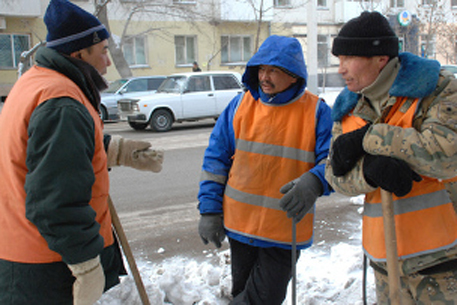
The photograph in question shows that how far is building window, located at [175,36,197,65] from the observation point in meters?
26.0

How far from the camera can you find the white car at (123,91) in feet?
51.3

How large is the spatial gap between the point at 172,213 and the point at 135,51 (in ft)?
68.4

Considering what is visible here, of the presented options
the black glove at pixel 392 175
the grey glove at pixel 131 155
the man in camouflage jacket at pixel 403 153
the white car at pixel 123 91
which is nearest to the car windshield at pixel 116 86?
the white car at pixel 123 91

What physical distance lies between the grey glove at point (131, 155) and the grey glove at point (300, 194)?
0.80 meters

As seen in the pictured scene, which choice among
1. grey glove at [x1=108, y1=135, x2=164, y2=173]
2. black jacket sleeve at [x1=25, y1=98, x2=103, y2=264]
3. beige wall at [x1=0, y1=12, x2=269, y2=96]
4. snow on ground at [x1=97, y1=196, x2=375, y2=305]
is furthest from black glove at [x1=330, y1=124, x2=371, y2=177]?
beige wall at [x1=0, y1=12, x2=269, y2=96]

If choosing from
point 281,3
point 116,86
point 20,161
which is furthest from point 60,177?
point 281,3

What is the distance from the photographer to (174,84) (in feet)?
46.9

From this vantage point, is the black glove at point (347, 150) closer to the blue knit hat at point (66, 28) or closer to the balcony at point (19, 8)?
the blue knit hat at point (66, 28)

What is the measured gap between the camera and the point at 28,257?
1816mm

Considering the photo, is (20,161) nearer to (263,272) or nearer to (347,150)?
(347,150)

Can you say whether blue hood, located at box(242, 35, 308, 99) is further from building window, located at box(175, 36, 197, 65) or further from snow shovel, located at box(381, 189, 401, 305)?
building window, located at box(175, 36, 197, 65)

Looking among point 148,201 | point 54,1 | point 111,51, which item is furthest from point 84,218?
point 111,51

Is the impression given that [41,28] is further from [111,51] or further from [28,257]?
[28,257]

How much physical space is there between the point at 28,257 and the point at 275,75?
1567 millimetres
